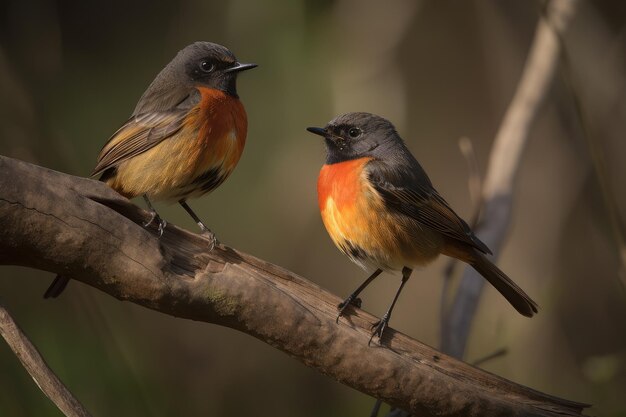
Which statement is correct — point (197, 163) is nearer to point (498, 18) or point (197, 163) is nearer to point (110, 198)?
point (110, 198)

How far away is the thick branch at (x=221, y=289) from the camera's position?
2.79m

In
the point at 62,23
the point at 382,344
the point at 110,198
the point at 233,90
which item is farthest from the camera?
the point at 62,23

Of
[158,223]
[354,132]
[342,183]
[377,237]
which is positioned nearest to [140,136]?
[158,223]

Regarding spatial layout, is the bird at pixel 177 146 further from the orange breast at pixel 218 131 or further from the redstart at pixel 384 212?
the redstart at pixel 384 212

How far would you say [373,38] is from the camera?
5.69m

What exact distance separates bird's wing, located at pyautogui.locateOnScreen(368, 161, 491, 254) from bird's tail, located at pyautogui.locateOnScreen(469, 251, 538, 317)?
0.12 m

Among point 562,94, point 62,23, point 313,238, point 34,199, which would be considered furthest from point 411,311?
point 34,199

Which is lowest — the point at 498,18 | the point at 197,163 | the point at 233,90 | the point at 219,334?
the point at 219,334

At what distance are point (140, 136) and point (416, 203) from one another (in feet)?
4.53

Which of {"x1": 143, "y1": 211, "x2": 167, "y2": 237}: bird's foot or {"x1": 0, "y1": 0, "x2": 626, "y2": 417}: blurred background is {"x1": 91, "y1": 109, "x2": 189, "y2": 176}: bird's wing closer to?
{"x1": 143, "y1": 211, "x2": 167, "y2": 237}: bird's foot

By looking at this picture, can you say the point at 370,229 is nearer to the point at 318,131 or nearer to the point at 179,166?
the point at 318,131

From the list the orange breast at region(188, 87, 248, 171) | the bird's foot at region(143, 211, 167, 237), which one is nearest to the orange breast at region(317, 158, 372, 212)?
the orange breast at region(188, 87, 248, 171)

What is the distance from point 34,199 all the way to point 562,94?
4482 millimetres

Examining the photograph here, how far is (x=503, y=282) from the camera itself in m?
4.09
